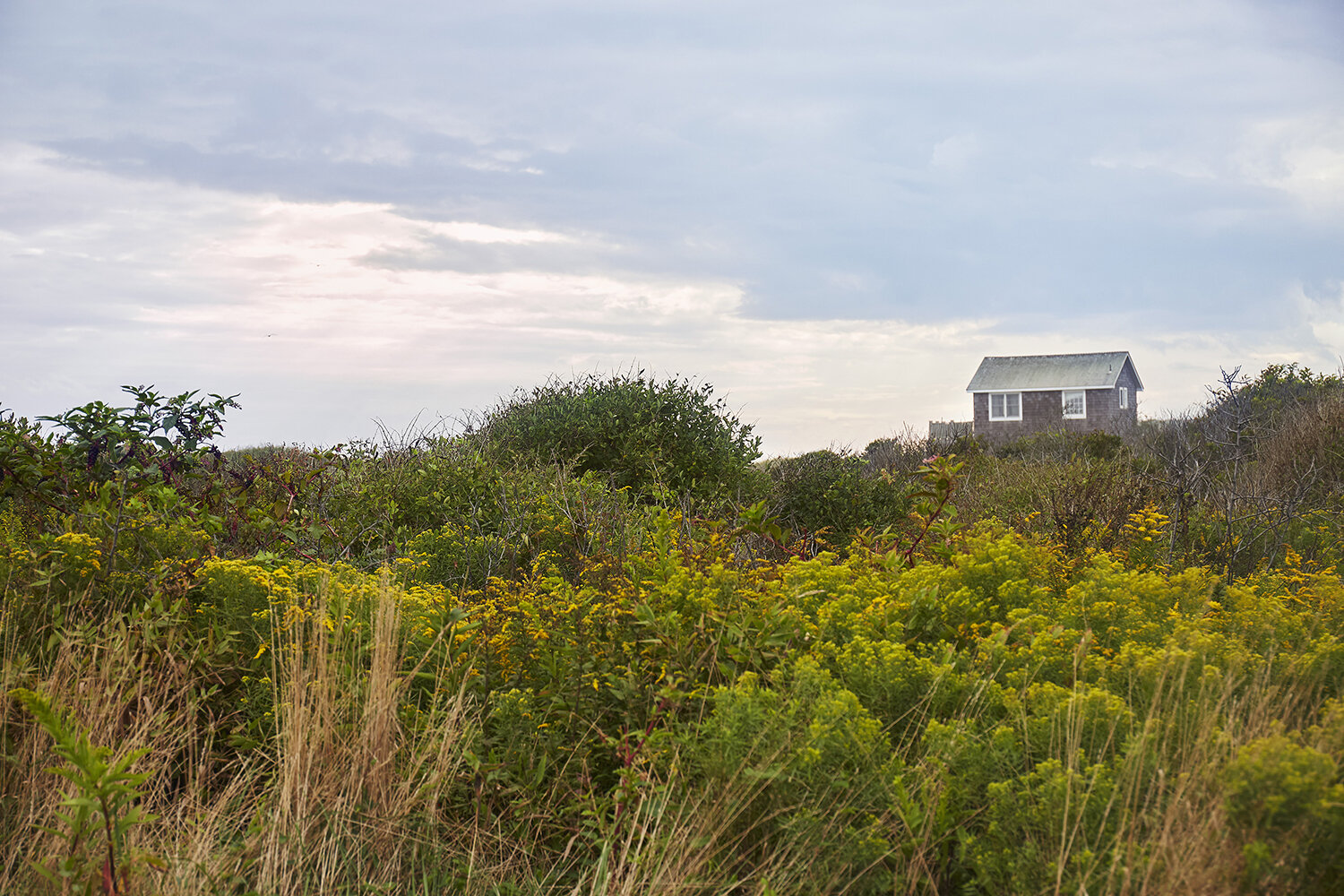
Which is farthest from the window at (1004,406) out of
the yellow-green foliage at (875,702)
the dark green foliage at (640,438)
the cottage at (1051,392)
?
the yellow-green foliage at (875,702)

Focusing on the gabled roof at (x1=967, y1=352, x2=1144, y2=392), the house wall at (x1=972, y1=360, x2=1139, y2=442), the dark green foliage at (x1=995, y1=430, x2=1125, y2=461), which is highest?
the gabled roof at (x1=967, y1=352, x2=1144, y2=392)

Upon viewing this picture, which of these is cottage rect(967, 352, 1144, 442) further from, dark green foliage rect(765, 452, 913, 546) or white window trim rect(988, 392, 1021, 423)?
dark green foliage rect(765, 452, 913, 546)

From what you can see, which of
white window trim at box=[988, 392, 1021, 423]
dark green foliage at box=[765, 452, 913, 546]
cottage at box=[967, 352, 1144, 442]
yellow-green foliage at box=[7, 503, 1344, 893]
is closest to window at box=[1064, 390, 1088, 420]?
cottage at box=[967, 352, 1144, 442]

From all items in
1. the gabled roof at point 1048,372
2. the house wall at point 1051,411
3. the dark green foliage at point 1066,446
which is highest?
the gabled roof at point 1048,372

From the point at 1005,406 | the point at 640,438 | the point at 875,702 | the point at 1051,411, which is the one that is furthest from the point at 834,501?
the point at 1005,406

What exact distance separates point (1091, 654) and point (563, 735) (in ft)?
6.27

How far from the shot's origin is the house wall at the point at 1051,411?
33625 millimetres

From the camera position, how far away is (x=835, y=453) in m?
11.0

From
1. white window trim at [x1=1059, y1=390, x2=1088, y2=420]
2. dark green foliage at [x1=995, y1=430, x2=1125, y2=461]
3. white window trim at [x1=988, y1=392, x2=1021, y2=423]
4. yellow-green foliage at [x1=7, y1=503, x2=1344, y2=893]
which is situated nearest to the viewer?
yellow-green foliage at [x1=7, y1=503, x2=1344, y2=893]

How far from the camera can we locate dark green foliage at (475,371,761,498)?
10359 millimetres

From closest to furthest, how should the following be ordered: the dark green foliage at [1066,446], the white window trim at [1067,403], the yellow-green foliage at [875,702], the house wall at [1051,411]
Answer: the yellow-green foliage at [875,702] < the dark green foliage at [1066,446] < the house wall at [1051,411] < the white window trim at [1067,403]

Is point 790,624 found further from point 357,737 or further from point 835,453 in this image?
point 835,453

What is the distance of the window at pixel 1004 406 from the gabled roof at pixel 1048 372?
0.33 m

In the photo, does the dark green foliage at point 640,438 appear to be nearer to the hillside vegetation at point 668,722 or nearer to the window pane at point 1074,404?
the hillside vegetation at point 668,722
